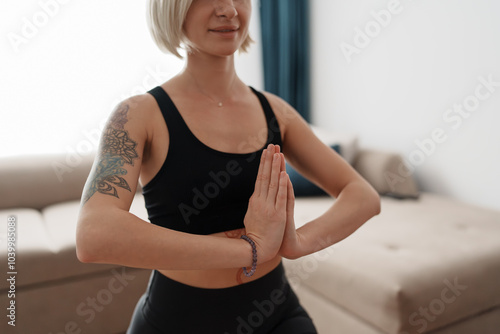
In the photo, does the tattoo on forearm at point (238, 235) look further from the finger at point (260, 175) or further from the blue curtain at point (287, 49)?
the blue curtain at point (287, 49)

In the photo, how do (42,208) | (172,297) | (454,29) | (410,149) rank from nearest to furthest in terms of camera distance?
(172,297) < (454,29) < (42,208) < (410,149)

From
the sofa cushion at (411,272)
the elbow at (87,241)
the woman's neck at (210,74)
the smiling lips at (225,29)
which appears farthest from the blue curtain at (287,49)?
the elbow at (87,241)

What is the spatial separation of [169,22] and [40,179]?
2383mm

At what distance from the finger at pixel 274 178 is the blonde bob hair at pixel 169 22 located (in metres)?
0.32

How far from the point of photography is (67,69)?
139 inches

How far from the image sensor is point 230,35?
1.03 meters

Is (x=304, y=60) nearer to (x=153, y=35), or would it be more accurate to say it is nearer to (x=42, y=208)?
(x=42, y=208)

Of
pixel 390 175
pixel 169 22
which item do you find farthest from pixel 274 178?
pixel 390 175

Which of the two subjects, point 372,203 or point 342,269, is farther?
point 342,269

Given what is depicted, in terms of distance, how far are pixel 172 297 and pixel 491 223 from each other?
1.99 meters

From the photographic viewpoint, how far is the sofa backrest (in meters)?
3.00

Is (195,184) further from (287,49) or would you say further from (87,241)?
(287,49)

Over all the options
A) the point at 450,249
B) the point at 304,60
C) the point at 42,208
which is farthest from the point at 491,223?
the point at 42,208

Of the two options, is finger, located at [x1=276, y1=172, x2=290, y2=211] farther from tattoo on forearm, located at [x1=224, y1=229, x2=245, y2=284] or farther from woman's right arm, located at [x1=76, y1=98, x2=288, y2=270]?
tattoo on forearm, located at [x1=224, y1=229, x2=245, y2=284]
